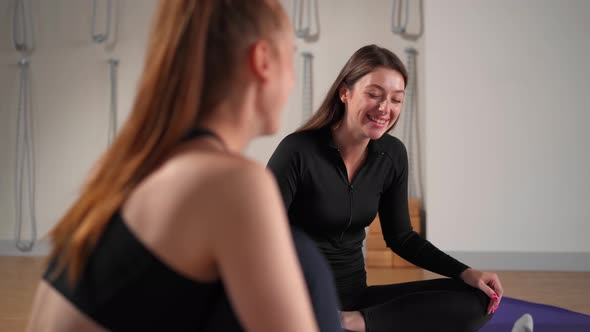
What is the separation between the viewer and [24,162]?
5.14 meters

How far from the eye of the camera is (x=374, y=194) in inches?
86.4

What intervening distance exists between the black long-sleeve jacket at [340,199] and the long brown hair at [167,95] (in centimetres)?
130

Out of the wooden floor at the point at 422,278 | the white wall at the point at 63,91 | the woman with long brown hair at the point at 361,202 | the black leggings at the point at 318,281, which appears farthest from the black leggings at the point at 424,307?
the white wall at the point at 63,91

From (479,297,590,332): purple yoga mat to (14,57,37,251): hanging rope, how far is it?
11.7ft

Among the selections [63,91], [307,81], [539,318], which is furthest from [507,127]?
[63,91]

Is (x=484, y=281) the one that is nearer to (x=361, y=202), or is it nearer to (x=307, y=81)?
(x=361, y=202)

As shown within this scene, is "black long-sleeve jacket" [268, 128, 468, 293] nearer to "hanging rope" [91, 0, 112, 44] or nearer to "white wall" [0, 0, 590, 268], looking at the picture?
"white wall" [0, 0, 590, 268]

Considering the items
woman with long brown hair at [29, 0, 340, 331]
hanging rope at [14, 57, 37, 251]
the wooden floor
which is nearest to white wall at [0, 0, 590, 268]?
the wooden floor

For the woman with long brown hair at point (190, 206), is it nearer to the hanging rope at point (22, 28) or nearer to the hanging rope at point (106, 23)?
the hanging rope at point (106, 23)

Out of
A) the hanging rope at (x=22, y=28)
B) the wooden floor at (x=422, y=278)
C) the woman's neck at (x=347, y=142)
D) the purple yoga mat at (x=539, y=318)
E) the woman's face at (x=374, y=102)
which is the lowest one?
the wooden floor at (x=422, y=278)

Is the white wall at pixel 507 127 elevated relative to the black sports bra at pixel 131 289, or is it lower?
lower

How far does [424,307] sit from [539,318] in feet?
3.28

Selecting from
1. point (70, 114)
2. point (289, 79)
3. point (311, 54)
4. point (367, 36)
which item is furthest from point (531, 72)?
point (289, 79)

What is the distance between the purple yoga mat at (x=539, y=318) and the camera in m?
2.66
